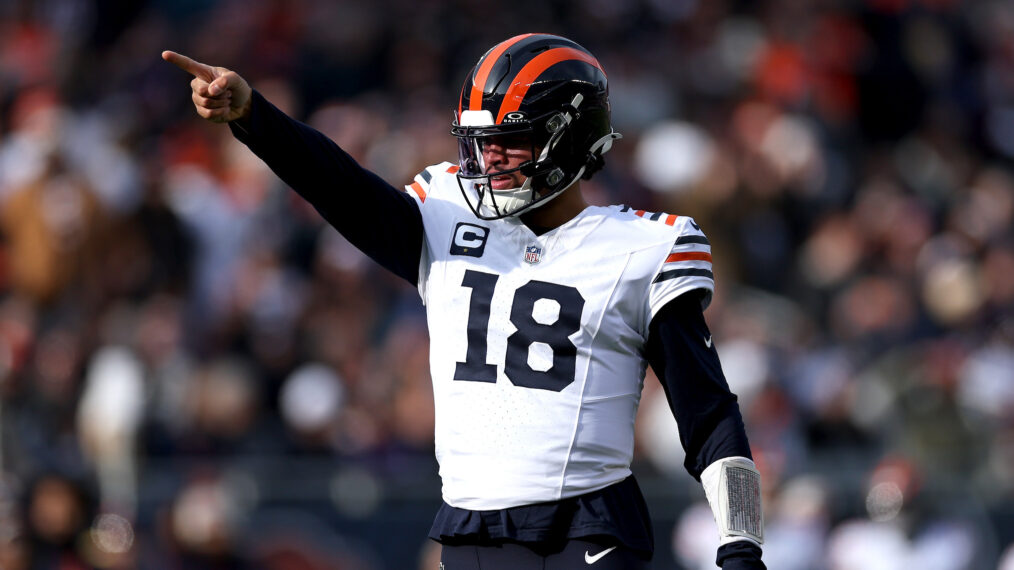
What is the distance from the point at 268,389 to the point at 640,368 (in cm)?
508

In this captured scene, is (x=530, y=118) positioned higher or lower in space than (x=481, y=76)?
lower

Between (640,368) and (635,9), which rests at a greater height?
(635,9)

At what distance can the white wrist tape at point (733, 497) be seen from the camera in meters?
3.60

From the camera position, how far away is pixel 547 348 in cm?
365

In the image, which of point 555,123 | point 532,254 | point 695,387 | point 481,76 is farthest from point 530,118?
point 695,387

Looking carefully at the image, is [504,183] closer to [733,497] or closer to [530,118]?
[530,118]

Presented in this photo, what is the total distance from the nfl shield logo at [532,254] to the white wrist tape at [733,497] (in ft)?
2.15

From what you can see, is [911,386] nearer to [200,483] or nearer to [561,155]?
[200,483]

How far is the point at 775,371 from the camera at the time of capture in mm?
8867

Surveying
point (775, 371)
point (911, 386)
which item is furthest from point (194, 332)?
point (911, 386)

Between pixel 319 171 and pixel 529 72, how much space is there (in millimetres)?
583

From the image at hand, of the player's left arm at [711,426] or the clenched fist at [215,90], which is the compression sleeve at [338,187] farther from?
the player's left arm at [711,426]

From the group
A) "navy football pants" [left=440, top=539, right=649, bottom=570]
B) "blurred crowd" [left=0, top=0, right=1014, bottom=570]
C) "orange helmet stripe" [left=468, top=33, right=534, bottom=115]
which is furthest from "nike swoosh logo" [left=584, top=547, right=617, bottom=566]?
"blurred crowd" [left=0, top=0, right=1014, bottom=570]

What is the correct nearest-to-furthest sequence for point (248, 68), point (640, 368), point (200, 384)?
point (640, 368) → point (200, 384) → point (248, 68)
